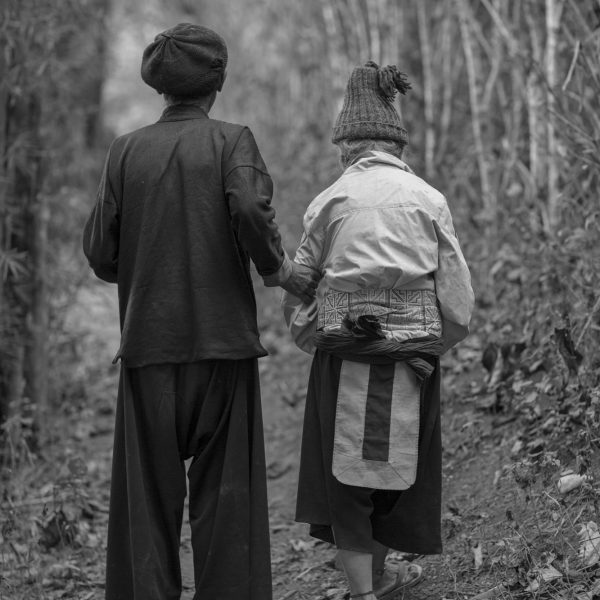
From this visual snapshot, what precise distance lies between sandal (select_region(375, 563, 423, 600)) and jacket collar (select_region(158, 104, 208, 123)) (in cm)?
183

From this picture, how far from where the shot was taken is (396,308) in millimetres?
3074

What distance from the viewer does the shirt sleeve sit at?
3.23m

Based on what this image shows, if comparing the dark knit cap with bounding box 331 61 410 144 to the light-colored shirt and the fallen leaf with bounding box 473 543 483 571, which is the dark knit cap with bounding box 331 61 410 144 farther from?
the fallen leaf with bounding box 473 543 483 571

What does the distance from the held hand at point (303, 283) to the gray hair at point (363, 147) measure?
0.42m

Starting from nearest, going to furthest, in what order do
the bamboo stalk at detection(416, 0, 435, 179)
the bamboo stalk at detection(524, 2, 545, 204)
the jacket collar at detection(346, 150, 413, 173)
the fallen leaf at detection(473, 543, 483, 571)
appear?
the jacket collar at detection(346, 150, 413, 173)
the fallen leaf at detection(473, 543, 483, 571)
the bamboo stalk at detection(524, 2, 545, 204)
the bamboo stalk at detection(416, 0, 435, 179)

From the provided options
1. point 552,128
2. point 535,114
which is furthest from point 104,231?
point 535,114

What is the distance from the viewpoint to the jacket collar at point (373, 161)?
3156 millimetres

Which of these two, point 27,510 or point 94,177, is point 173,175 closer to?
point 27,510

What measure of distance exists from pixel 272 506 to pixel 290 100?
8220mm

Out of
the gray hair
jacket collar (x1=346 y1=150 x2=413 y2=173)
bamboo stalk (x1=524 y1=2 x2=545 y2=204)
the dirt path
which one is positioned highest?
bamboo stalk (x1=524 y1=2 x2=545 y2=204)

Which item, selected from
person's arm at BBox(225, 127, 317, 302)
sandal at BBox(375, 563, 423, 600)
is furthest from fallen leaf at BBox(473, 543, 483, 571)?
person's arm at BBox(225, 127, 317, 302)

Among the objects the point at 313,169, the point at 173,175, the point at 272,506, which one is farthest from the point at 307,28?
the point at 173,175

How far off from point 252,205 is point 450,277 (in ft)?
2.40

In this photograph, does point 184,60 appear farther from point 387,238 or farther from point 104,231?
point 387,238
